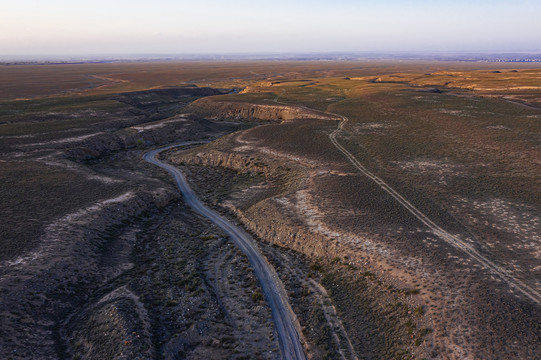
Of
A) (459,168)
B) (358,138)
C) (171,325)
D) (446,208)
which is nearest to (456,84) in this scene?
(358,138)

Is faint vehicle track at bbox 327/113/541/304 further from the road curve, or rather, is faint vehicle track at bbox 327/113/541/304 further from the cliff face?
the cliff face

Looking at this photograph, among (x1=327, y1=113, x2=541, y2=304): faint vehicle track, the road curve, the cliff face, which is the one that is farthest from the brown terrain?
the cliff face

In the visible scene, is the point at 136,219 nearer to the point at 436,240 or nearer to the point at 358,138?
the point at 436,240

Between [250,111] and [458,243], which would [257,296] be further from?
[250,111]

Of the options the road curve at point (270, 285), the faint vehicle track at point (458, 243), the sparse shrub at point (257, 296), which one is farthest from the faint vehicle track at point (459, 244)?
the sparse shrub at point (257, 296)

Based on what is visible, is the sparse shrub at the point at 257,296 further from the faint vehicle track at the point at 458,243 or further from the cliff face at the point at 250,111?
the cliff face at the point at 250,111
